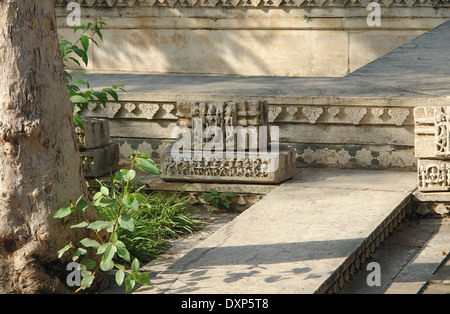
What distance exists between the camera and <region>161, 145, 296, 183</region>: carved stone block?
19.7ft

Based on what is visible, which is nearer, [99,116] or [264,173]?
[264,173]

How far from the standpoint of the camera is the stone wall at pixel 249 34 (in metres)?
9.17

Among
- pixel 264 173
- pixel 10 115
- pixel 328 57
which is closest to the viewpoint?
pixel 10 115

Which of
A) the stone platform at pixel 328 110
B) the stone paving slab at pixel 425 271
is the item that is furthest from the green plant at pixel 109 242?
the stone platform at pixel 328 110

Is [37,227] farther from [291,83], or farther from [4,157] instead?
[291,83]

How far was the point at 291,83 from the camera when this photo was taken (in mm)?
7855

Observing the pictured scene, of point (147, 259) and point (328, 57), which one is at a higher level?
point (328, 57)

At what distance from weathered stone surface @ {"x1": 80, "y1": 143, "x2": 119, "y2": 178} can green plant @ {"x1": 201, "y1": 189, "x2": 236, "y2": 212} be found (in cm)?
88

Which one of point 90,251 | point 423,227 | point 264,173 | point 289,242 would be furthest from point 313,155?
point 90,251

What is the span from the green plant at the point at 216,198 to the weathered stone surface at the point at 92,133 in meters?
1.13

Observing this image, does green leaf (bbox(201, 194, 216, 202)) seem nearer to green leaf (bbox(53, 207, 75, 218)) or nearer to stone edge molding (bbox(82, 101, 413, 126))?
stone edge molding (bbox(82, 101, 413, 126))

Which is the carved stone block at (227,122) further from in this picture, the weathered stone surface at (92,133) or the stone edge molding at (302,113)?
the weathered stone surface at (92,133)

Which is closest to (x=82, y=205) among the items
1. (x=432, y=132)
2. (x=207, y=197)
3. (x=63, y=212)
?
(x=63, y=212)

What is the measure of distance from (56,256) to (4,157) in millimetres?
624
